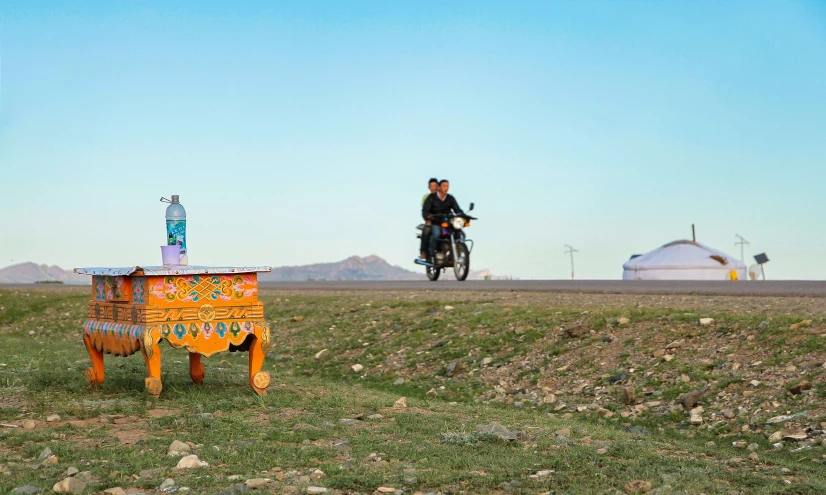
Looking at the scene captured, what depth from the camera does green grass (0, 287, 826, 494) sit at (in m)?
5.45

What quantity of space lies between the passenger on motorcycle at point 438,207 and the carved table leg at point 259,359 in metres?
15.9

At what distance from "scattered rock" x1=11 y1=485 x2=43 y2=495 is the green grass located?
0.05 meters

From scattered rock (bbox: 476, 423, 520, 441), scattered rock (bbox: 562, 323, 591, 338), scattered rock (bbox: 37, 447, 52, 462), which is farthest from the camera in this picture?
scattered rock (bbox: 562, 323, 591, 338)

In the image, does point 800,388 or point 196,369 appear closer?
point 800,388

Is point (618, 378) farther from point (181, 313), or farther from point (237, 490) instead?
point (237, 490)

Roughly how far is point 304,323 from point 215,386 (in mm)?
6269

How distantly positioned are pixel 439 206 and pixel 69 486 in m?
19.8

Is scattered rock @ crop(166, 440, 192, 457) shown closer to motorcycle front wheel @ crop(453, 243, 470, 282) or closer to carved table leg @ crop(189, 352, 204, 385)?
carved table leg @ crop(189, 352, 204, 385)

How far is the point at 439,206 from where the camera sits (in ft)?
80.1

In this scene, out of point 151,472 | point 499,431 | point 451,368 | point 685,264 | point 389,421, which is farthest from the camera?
point 685,264

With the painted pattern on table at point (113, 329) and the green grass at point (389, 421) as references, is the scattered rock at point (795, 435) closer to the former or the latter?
the green grass at point (389, 421)

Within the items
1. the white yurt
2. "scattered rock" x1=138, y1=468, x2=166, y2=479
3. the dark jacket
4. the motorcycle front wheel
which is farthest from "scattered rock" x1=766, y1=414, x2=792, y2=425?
the white yurt

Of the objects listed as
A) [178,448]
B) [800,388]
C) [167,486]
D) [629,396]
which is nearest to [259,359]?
[178,448]

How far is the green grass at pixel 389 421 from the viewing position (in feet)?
17.9
